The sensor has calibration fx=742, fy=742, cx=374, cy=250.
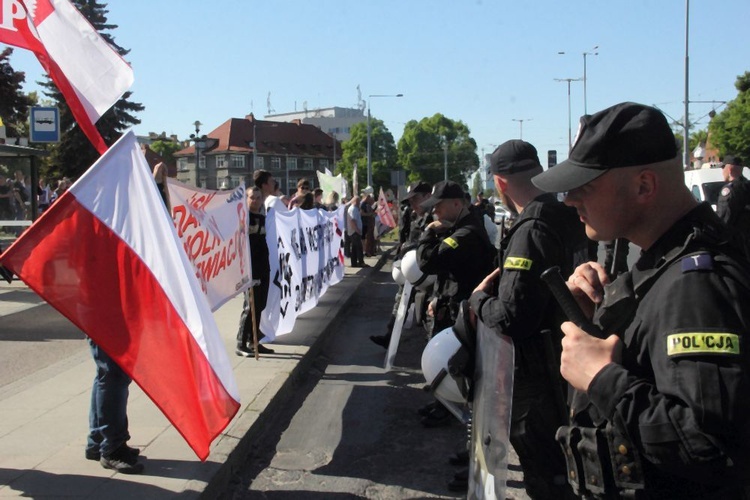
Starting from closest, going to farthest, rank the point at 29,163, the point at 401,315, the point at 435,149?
the point at 401,315, the point at 29,163, the point at 435,149

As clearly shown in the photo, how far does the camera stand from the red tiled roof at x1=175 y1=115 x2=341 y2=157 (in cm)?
11081

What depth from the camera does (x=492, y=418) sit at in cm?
314

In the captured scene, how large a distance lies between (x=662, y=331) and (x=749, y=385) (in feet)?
0.69

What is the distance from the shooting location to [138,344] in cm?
363

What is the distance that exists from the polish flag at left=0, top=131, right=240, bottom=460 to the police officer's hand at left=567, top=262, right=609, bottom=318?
2060 millimetres

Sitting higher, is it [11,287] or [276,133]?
[276,133]

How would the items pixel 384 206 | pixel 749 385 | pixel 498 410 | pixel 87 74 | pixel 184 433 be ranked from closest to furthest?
pixel 749 385, pixel 498 410, pixel 184 433, pixel 87 74, pixel 384 206

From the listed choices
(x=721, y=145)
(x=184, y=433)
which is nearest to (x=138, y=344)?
(x=184, y=433)

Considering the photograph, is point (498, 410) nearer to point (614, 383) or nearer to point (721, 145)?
point (614, 383)

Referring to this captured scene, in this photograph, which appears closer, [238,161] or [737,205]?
[737,205]

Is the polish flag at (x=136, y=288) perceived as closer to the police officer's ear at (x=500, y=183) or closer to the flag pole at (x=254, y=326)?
the police officer's ear at (x=500, y=183)

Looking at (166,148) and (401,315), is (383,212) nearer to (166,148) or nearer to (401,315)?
(401,315)

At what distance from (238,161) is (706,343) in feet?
365

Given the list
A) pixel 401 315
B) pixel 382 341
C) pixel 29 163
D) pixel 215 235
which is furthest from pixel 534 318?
pixel 29 163
